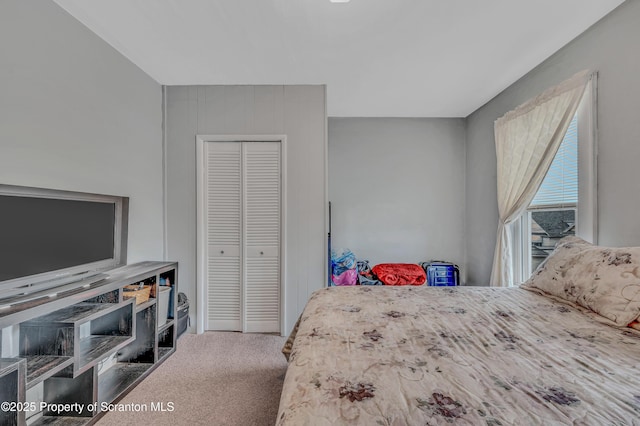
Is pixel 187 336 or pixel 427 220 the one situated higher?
pixel 427 220

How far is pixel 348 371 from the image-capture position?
898 millimetres

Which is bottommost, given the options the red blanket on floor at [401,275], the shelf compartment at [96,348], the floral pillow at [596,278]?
the shelf compartment at [96,348]

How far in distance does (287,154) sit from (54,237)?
6.24 feet

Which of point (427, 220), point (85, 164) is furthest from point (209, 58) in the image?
point (427, 220)

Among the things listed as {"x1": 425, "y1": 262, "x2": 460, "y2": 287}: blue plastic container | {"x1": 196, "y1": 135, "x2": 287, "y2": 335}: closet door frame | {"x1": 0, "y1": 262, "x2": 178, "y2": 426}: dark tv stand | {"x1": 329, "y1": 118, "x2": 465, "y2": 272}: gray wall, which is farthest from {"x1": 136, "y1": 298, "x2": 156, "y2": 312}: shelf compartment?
{"x1": 425, "y1": 262, "x2": 460, "y2": 287}: blue plastic container

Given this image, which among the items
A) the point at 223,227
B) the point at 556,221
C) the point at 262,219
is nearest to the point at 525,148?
the point at 556,221

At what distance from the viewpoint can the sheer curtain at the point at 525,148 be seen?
2.06 meters

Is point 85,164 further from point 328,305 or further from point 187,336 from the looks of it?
point 328,305

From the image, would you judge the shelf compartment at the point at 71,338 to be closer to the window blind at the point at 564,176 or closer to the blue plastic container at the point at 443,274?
the blue plastic container at the point at 443,274

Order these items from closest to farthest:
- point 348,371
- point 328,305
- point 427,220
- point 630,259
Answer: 1. point 348,371
2. point 630,259
3. point 328,305
4. point 427,220

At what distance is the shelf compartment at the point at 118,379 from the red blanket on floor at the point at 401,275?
2.52m

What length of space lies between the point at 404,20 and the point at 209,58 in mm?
1636

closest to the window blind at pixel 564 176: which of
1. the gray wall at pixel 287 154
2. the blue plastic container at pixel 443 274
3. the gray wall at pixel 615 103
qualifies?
the gray wall at pixel 615 103

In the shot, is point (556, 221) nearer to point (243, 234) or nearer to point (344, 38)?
point (344, 38)
